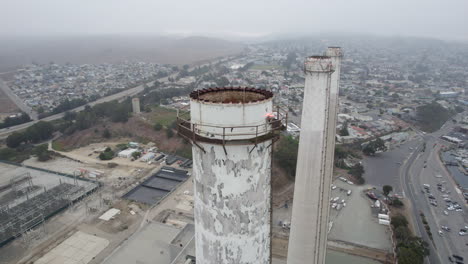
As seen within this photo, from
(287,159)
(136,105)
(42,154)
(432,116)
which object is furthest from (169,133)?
(432,116)

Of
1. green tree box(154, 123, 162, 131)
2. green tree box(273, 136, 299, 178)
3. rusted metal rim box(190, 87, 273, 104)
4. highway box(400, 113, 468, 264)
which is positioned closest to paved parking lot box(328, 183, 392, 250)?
highway box(400, 113, 468, 264)

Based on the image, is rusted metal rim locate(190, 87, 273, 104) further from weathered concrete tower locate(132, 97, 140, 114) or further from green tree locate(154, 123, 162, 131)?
weathered concrete tower locate(132, 97, 140, 114)

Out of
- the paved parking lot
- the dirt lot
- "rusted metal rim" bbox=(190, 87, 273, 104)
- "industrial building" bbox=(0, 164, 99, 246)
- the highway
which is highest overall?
"rusted metal rim" bbox=(190, 87, 273, 104)

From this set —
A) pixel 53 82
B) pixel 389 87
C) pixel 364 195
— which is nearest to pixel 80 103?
pixel 53 82

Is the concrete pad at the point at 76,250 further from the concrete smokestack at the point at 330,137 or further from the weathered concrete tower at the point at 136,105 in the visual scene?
the weathered concrete tower at the point at 136,105

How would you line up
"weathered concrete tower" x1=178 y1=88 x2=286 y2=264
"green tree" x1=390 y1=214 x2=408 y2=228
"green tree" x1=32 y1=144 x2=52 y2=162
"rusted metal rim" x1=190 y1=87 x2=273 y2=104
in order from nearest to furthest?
"weathered concrete tower" x1=178 y1=88 x2=286 y2=264 < "rusted metal rim" x1=190 y1=87 x2=273 y2=104 < "green tree" x1=390 y1=214 x2=408 y2=228 < "green tree" x1=32 y1=144 x2=52 y2=162

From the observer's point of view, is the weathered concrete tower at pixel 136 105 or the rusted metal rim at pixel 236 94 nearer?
the rusted metal rim at pixel 236 94

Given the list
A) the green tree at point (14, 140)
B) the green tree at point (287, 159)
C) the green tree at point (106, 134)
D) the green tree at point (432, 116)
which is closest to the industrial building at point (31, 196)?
the green tree at point (14, 140)
